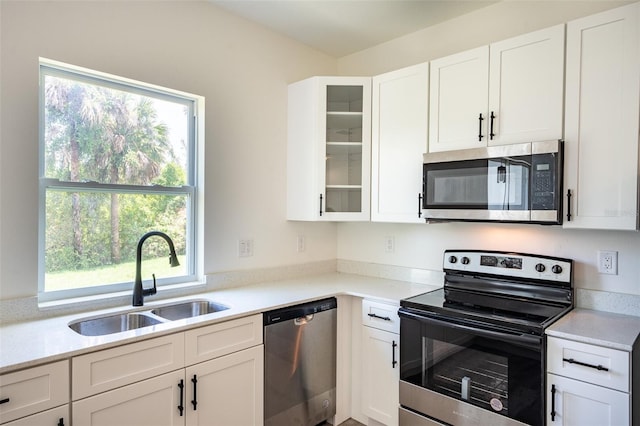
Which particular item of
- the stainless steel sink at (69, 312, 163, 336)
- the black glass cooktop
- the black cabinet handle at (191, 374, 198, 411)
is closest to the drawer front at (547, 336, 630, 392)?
the black glass cooktop

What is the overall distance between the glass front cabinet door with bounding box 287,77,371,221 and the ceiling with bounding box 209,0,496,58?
384 mm

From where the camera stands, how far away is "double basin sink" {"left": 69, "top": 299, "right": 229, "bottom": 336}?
180cm

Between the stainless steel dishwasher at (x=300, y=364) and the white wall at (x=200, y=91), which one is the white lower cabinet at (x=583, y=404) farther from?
the white wall at (x=200, y=91)

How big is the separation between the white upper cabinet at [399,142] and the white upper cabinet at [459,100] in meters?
0.07

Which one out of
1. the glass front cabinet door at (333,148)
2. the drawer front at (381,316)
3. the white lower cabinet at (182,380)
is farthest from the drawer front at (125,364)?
the glass front cabinet door at (333,148)

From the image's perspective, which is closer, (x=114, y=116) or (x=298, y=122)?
(x=114, y=116)

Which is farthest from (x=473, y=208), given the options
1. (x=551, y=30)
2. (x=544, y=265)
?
(x=551, y=30)

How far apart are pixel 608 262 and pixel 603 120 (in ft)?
2.42

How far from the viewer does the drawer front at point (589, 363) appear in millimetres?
1489

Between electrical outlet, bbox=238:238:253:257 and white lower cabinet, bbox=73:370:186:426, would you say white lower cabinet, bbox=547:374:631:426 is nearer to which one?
white lower cabinet, bbox=73:370:186:426

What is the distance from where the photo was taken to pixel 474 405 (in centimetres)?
183

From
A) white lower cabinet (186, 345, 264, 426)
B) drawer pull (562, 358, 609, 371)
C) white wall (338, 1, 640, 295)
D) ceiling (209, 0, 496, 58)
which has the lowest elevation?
white lower cabinet (186, 345, 264, 426)

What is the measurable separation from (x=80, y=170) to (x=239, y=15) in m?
1.42

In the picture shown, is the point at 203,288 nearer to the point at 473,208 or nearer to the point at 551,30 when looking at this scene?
the point at 473,208
